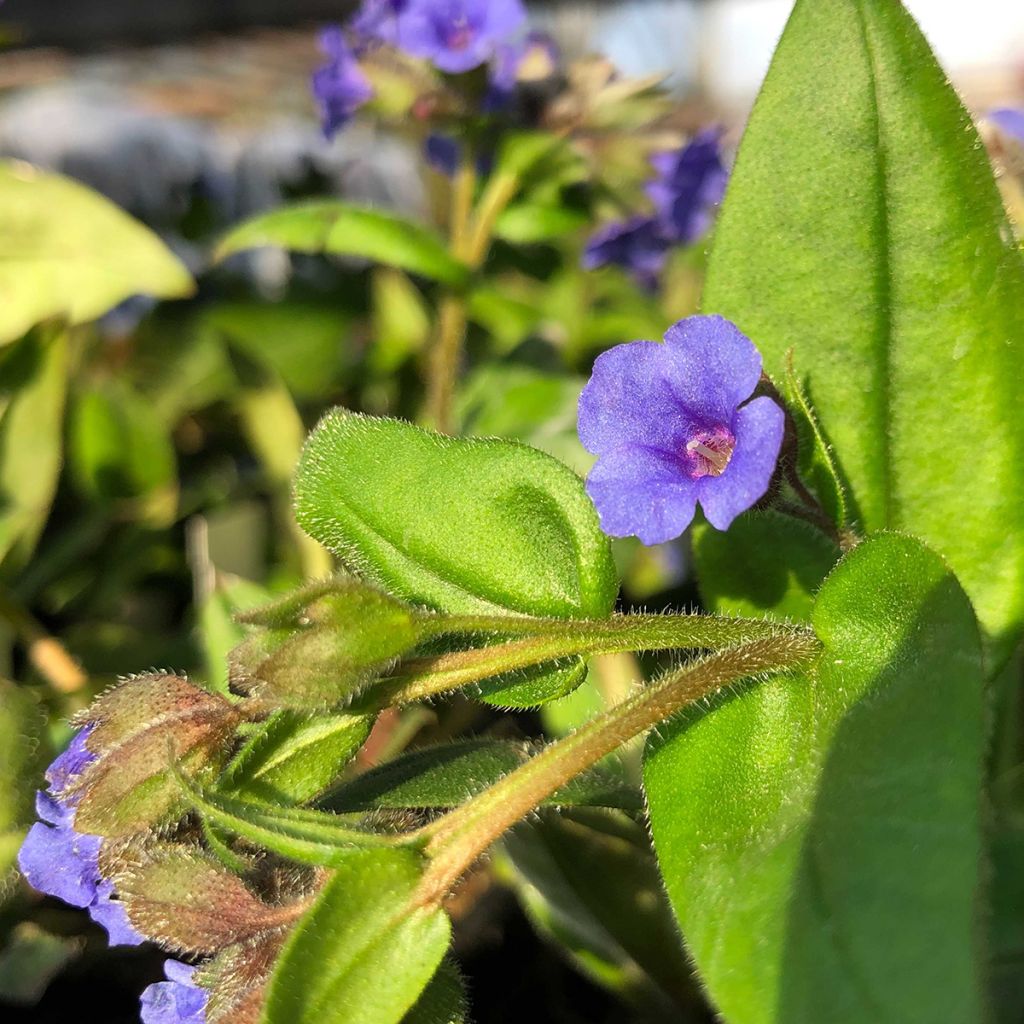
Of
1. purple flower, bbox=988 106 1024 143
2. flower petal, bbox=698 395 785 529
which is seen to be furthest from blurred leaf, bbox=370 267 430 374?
flower petal, bbox=698 395 785 529

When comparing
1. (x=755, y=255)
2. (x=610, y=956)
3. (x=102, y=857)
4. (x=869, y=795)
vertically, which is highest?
(x=755, y=255)

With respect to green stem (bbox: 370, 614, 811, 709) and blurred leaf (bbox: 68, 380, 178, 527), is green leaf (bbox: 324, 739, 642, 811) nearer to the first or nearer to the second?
green stem (bbox: 370, 614, 811, 709)

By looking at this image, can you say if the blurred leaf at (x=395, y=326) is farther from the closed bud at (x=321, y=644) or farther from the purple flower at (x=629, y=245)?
the closed bud at (x=321, y=644)

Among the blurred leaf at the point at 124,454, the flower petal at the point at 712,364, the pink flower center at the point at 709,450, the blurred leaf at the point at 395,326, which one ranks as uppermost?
the flower petal at the point at 712,364

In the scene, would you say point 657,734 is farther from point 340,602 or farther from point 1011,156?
point 1011,156

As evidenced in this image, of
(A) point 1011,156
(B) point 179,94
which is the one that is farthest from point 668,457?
(B) point 179,94

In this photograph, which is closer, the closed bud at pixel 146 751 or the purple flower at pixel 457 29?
the closed bud at pixel 146 751

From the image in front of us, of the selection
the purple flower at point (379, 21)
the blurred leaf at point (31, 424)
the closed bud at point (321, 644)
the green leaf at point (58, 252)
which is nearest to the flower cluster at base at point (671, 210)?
the purple flower at point (379, 21)
